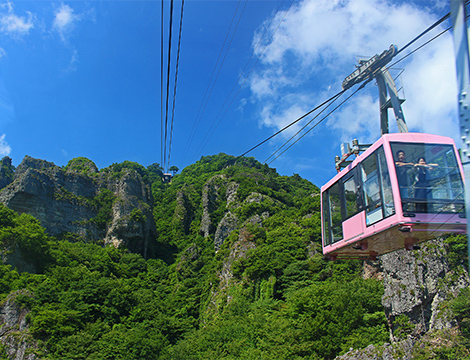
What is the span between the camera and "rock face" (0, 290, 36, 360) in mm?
32906

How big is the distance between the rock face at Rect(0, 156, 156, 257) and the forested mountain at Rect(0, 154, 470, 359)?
0.25 meters

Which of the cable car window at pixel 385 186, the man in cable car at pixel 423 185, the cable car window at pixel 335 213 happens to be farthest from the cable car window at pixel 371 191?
the cable car window at pixel 335 213

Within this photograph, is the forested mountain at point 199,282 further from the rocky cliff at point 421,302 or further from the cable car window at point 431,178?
the cable car window at point 431,178

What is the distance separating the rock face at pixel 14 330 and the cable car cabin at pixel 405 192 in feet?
113

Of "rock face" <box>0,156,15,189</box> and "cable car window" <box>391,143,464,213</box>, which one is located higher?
"rock face" <box>0,156,15,189</box>

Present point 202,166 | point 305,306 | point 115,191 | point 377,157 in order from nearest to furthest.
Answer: point 377,157, point 305,306, point 115,191, point 202,166

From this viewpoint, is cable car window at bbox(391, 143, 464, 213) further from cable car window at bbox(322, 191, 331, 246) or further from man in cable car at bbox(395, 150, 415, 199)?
cable car window at bbox(322, 191, 331, 246)

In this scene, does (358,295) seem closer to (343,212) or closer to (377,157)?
(343,212)

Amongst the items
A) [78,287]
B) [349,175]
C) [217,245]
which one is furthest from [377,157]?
[217,245]

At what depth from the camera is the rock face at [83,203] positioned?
58719mm

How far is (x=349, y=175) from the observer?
1147 cm

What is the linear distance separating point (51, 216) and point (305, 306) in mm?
49501

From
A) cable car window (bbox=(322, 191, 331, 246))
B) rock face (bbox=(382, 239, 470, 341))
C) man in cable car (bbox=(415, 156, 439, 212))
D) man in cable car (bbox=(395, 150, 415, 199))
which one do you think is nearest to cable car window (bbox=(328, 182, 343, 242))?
cable car window (bbox=(322, 191, 331, 246))

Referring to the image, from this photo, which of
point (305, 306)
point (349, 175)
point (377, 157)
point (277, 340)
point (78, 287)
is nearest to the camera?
point (377, 157)
